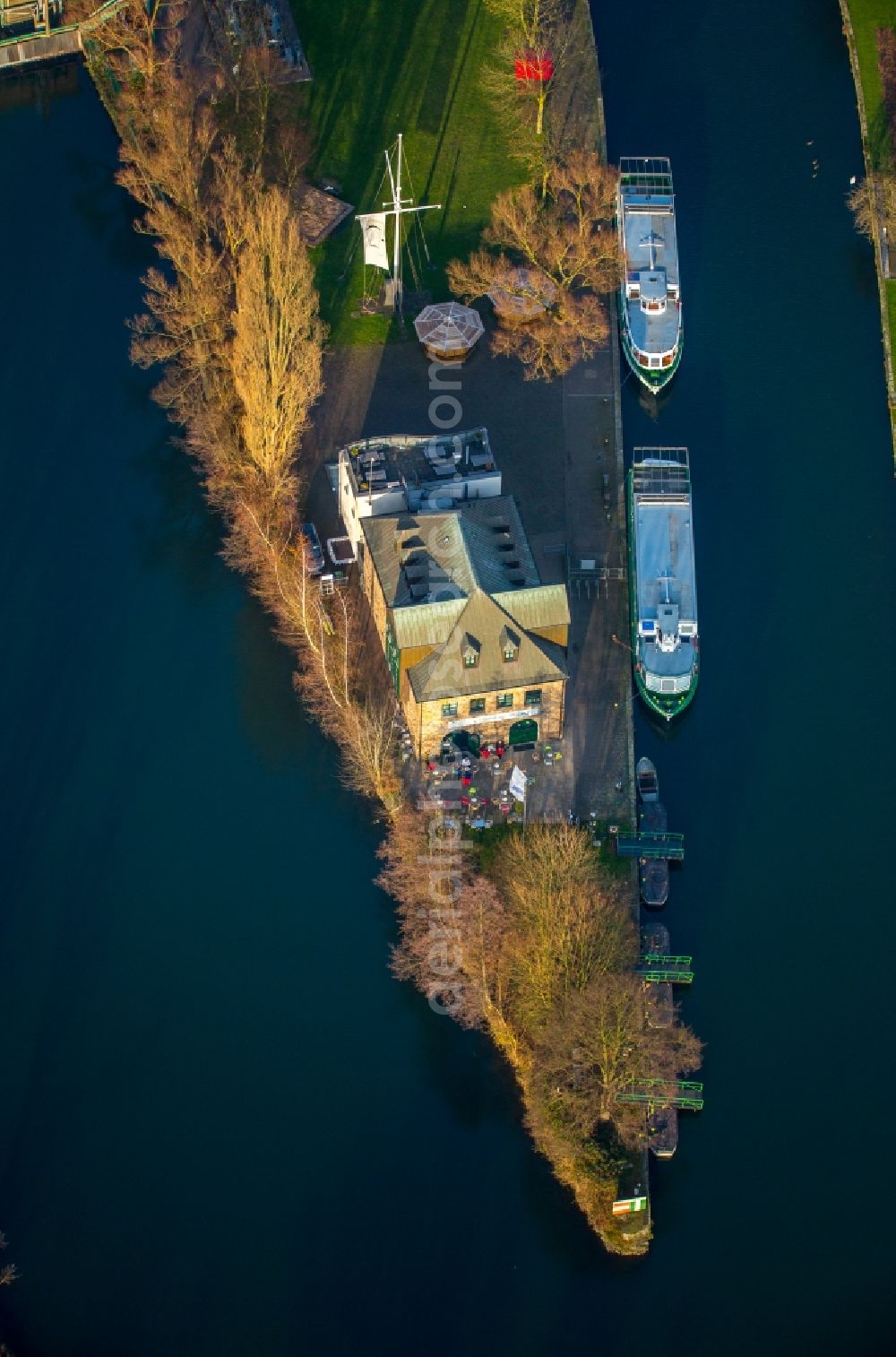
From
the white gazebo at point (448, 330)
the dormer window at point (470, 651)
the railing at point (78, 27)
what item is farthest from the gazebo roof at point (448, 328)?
the railing at point (78, 27)

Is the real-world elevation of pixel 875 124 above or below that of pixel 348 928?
above

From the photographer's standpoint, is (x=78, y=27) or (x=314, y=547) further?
(x=78, y=27)

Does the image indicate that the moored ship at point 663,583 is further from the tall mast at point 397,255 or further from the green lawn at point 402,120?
the green lawn at point 402,120

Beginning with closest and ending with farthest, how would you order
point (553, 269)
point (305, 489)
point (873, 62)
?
1. point (305, 489)
2. point (553, 269)
3. point (873, 62)

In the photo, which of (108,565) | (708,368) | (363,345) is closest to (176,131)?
(363,345)

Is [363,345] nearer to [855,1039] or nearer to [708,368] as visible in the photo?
[708,368]

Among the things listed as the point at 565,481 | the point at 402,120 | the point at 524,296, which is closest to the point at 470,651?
the point at 565,481

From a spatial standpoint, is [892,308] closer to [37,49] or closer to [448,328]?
[448,328]
